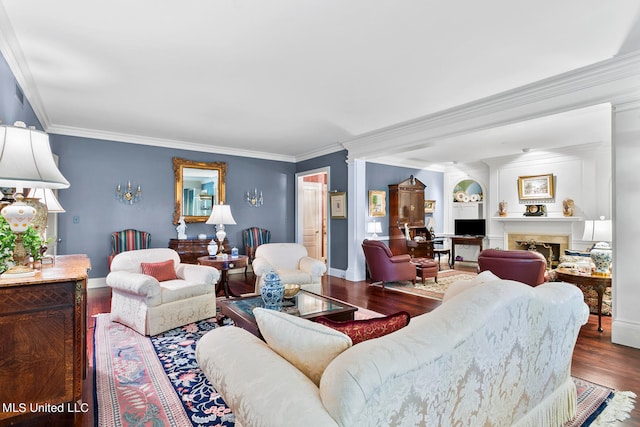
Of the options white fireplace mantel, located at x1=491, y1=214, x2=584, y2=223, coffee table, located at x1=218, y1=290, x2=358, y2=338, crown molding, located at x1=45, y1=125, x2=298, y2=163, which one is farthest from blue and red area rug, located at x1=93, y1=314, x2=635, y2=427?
white fireplace mantel, located at x1=491, y1=214, x2=584, y2=223

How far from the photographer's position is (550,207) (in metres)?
6.91

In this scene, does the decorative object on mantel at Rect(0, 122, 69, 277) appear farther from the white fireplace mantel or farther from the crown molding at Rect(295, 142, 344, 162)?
the white fireplace mantel

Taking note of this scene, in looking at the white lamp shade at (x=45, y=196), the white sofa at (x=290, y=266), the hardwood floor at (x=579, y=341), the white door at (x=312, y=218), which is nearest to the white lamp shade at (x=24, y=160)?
the white lamp shade at (x=45, y=196)

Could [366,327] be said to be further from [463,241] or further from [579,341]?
[463,241]

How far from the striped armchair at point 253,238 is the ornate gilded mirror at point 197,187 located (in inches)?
32.7

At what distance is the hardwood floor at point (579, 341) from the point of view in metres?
2.38

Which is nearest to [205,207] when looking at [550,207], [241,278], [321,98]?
[241,278]

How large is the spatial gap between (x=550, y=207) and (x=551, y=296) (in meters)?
6.44

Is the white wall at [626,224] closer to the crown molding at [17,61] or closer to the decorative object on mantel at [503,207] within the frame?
the decorative object on mantel at [503,207]

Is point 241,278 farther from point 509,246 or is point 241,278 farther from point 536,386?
point 509,246

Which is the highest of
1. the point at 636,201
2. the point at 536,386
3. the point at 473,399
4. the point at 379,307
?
the point at 636,201

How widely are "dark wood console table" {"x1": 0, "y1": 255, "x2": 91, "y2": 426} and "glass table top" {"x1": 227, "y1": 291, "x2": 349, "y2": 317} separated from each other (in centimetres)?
118

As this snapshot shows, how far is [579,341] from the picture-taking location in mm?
3168

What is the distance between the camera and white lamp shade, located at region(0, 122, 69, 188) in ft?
5.22
